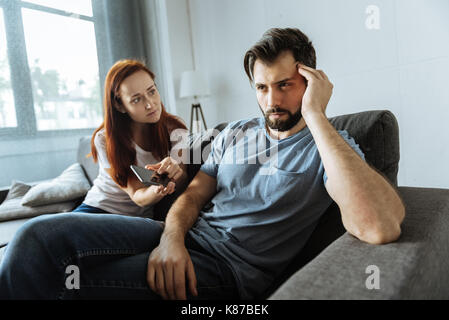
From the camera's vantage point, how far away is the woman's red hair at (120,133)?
56.4 inches

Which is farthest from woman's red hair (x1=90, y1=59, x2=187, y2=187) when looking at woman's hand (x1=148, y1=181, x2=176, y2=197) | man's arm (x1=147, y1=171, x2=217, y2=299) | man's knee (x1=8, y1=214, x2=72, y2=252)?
man's knee (x1=8, y1=214, x2=72, y2=252)

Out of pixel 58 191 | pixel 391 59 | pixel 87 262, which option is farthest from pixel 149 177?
pixel 391 59

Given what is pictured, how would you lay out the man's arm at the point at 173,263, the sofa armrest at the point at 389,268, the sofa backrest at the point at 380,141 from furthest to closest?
the sofa backrest at the point at 380,141 < the man's arm at the point at 173,263 < the sofa armrest at the point at 389,268

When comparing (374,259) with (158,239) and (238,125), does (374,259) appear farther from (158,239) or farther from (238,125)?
(238,125)

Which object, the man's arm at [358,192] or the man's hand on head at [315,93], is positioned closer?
the man's arm at [358,192]

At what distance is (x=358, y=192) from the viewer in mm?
782

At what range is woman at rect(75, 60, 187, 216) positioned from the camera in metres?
1.45

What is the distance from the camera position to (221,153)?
128 centimetres

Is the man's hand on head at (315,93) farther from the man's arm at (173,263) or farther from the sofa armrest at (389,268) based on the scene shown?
the man's arm at (173,263)

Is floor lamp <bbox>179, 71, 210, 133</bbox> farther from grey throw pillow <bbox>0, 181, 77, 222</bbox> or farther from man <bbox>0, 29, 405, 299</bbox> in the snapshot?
man <bbox>0, 29, 405, 299</bbox>

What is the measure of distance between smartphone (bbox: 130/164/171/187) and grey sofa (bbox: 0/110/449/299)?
0.52 meters

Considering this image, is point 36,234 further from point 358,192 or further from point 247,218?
point 358,192

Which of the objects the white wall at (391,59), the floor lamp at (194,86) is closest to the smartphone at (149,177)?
the white wall at (391,59)

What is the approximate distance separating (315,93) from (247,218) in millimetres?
445
